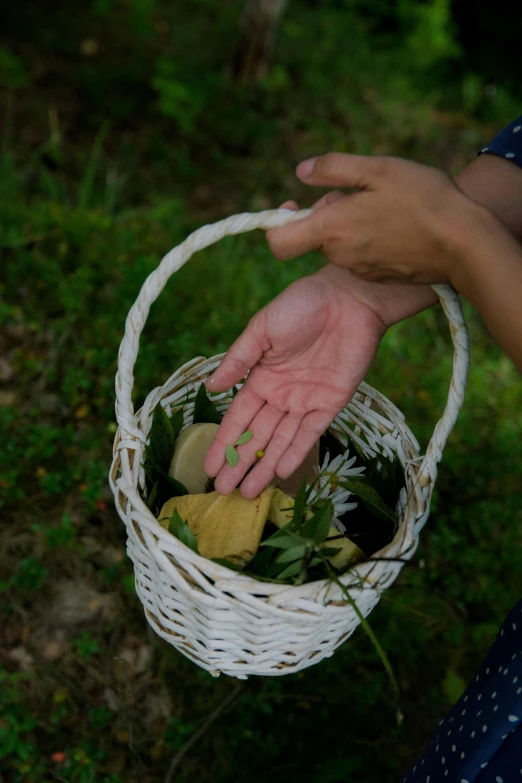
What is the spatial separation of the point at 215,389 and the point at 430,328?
1759 mm

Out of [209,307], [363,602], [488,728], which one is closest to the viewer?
[488,728]

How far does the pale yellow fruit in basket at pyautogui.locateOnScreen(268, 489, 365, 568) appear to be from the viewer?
1.53m

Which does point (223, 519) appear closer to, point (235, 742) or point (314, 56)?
point (235, 742)

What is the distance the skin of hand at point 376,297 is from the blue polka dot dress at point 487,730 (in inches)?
23.7

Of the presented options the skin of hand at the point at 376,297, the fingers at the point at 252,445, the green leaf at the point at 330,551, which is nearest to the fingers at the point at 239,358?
the skin of hand at the point at 376,297

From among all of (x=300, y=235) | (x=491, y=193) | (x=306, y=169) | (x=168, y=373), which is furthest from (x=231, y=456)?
(x=168, y=373)

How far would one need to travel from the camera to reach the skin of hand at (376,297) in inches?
Result: 61.7

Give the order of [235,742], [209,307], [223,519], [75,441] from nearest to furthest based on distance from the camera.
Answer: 1. [223,519]
2. [235,742]
3. [75,441]
4. [209,307]

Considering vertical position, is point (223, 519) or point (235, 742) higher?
point (223, 519)

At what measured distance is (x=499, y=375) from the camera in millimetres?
2918

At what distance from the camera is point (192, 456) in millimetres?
1713

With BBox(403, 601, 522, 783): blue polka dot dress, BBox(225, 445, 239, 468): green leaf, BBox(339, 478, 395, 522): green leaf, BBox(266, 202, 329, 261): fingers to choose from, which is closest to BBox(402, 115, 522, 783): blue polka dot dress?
BBox(403, 601, 522, 783): blue polka dot dress

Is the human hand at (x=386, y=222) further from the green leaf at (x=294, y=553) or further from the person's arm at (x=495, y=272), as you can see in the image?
the green leaf at (x=294, y=553)

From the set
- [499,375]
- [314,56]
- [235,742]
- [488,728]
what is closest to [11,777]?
[235,742]
